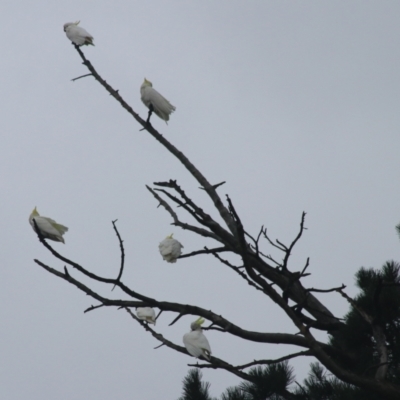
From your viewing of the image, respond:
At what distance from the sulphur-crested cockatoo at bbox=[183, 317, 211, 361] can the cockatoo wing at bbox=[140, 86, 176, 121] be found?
7.73 ft

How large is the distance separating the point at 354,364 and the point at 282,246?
988 millimetres

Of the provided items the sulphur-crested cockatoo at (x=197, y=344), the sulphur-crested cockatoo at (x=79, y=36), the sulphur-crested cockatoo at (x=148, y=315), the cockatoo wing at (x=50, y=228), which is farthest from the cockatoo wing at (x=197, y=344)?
the sulphur-crested cockatoo at (x=79, y=36)

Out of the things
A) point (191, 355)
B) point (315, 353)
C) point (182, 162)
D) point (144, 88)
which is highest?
point (144, 88)

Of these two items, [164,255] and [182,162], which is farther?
[182,162]

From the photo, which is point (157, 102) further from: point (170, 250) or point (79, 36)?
point (170, 250)

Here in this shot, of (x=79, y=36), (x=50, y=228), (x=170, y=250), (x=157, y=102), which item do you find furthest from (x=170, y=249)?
(x=79, y=36)

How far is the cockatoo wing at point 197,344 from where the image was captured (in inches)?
149

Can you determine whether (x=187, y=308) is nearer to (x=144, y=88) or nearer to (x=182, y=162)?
(x=182, y=162)

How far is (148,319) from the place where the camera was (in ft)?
13.6

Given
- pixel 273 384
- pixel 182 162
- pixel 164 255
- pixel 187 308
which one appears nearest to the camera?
pixel 187 308

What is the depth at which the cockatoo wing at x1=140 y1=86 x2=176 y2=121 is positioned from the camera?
5.71m

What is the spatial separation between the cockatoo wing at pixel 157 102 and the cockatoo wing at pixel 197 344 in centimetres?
241

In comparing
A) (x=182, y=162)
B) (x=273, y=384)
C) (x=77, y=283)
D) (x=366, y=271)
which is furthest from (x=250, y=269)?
(x=273, y=384)

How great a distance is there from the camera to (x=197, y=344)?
3.85m
